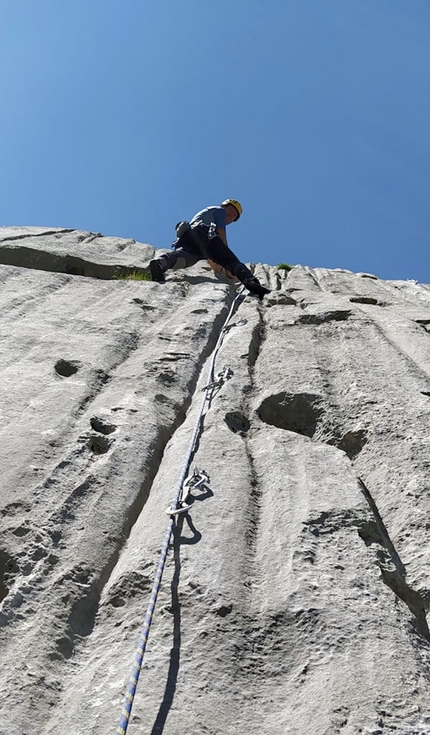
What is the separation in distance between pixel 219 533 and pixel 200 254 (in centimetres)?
669

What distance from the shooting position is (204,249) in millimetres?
9281

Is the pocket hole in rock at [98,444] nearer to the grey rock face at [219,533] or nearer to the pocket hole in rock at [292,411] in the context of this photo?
the grey rock face at [219,533]

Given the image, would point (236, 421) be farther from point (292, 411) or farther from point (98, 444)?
point (98, 444)

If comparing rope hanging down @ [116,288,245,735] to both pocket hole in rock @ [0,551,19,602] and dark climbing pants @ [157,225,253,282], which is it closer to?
pocket hole in rock @ [0,551,19,602]

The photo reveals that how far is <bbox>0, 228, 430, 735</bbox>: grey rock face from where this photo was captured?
229cm

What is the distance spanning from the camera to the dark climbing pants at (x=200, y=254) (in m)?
8.96

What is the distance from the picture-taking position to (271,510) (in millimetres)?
3285

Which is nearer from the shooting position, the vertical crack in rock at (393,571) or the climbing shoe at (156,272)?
the vertical crack in rock at (393,571)

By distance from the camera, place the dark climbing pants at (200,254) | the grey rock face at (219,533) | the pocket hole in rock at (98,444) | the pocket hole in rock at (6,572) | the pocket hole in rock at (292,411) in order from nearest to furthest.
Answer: the grey rock face at (219,533), the pocket hole in rock at (6,572), the pocket hole in rock at (98,444), the pocket hole in rock at (292,411), the dark climbing pants at (200,254)

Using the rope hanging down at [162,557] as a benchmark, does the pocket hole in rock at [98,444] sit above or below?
above

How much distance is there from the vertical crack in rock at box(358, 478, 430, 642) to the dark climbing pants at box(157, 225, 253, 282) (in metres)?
5.91

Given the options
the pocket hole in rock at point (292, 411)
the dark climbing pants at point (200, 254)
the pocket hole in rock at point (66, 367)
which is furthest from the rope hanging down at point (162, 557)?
the dark climbing pants at point (200, 254)

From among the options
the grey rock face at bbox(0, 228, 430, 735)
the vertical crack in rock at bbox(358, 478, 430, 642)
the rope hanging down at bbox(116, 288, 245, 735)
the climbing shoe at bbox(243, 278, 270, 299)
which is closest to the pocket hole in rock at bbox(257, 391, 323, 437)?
the grey rock face at bbox(0, 228, 430, 735)

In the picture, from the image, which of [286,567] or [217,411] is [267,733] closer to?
[286,567]
